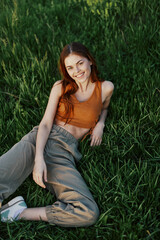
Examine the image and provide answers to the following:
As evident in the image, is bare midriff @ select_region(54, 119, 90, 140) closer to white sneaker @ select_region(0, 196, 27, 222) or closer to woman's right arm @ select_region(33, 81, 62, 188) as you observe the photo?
woman's right arm @ select_region(33, 81, 62, 188)

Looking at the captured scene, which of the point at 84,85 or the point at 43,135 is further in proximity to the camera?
the point at 84,85

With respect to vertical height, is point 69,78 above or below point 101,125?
above

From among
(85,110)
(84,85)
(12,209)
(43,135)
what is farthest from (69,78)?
(12,209)

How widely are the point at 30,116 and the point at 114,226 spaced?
131 centimetres

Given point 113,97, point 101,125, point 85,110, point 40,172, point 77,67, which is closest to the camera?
point 40,172

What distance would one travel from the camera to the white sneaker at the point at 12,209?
1901 mm

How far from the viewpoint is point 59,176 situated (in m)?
1.94

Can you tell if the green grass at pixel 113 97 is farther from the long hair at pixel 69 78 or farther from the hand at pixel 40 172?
the long hair at pixel 69 78

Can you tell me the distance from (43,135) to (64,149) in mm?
224

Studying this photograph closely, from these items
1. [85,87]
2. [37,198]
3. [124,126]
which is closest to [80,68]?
[85,87]

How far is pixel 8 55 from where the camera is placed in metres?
2.88

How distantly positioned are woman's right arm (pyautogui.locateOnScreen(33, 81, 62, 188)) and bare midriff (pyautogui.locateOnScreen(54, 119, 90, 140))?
0.10m

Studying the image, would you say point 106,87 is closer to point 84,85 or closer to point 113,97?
point 84,85

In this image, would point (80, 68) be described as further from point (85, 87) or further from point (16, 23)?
point (16, 23)
